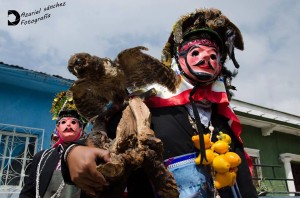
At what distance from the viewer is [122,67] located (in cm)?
145

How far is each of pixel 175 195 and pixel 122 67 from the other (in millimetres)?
605

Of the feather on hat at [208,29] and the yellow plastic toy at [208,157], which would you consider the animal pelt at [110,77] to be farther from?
the feather on hat at [208,29]

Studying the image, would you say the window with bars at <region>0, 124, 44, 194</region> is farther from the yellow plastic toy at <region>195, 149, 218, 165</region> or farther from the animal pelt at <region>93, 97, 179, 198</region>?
the animal pelt at <region>93, 97, 179, 198</region>

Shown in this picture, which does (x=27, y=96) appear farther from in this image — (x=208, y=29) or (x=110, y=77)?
(x=110, y=77)

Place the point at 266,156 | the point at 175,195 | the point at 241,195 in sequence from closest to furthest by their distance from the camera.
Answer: the point at 175,195
the point at 241,195
the point at 266,156

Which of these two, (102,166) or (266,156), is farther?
(266,156)

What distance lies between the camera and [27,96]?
6.19m

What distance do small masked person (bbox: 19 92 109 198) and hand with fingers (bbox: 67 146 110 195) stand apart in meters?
1.45

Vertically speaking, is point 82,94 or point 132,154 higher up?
point 82,94

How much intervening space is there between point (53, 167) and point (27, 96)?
3.74 metres

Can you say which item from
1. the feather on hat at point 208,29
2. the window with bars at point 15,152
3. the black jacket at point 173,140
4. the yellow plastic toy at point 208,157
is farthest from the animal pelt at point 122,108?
the window with bars at point 15,152

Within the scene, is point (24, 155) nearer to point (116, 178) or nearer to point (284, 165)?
point (116, 178)

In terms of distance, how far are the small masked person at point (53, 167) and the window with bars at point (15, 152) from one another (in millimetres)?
2664

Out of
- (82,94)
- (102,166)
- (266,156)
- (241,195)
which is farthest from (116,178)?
(266,156)
